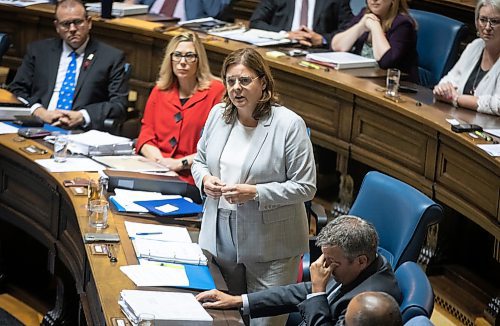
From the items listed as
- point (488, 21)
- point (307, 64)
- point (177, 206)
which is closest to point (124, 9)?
point (307, 64)

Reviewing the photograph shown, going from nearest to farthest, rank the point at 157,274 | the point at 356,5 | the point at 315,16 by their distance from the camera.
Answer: the point at 157,274 < the point at 315,16 < the point at 356,5

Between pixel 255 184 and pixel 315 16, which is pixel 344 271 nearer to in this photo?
pixel 255 184

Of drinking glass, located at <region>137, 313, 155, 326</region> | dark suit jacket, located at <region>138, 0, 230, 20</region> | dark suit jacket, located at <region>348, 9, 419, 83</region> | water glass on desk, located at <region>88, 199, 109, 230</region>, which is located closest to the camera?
drinking glass, located at <region>137, 313, 155, 326</region>

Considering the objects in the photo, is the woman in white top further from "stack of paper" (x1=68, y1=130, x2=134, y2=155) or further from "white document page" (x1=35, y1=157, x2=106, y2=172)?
"white document page" (x1=35, y1=157, x2=106, y2=172)

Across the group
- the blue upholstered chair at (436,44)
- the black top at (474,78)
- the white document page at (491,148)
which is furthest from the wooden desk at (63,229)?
the blue upholstered chair at (436,44)

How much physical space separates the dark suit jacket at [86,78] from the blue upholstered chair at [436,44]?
68.5 inches

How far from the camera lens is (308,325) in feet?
10.5

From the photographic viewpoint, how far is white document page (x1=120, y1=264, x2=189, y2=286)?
11.3ft

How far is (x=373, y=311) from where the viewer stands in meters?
A: 2.64

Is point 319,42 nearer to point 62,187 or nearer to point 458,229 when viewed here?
point 458,229

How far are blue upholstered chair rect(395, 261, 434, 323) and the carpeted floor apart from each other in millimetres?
2225

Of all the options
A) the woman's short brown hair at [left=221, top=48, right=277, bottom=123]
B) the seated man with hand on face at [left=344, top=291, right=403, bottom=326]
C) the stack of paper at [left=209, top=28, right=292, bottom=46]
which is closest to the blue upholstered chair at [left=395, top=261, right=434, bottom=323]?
the seated man with hand on face at [left=344, top=291, right=403, bottom=326]

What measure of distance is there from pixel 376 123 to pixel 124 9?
2456mm

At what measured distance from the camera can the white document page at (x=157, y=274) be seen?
346 centimetres
